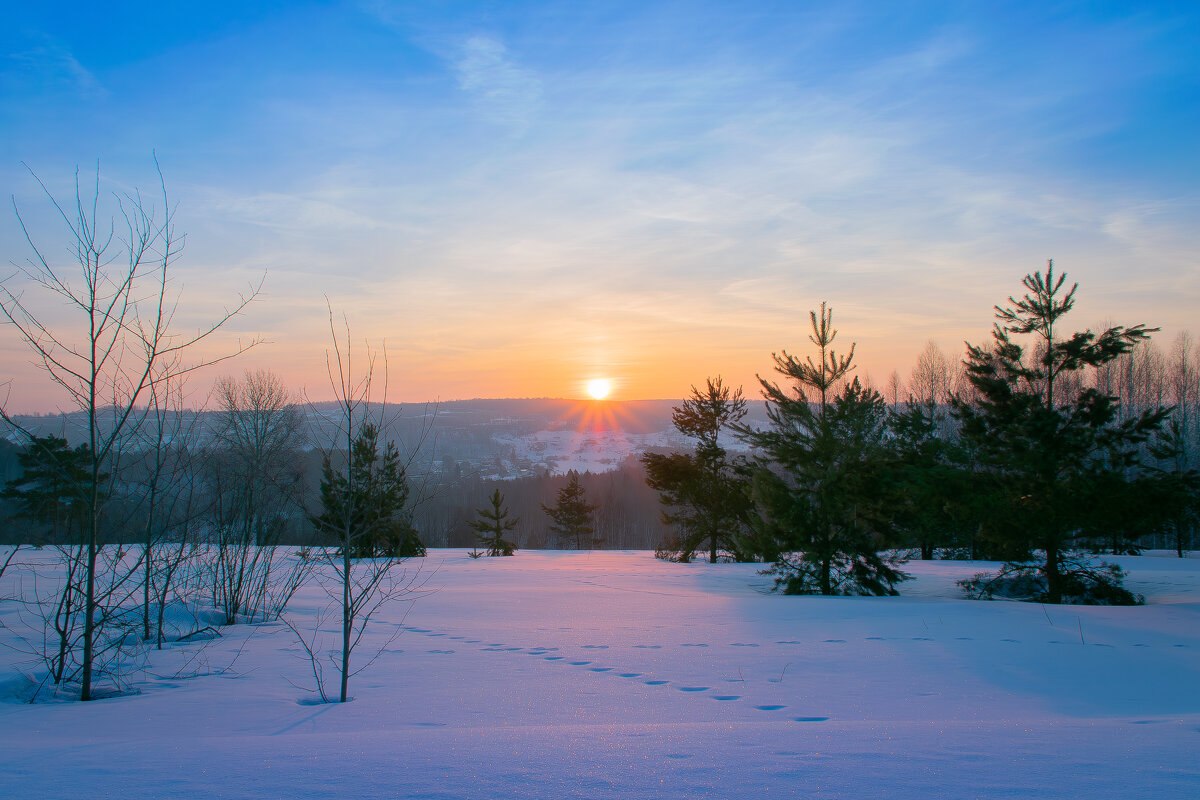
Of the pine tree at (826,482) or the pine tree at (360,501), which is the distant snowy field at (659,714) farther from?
the pine tree at (826,482)

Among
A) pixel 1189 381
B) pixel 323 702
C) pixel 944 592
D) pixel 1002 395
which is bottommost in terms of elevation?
pixel 944 592

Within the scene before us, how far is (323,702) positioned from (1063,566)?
14.7 m

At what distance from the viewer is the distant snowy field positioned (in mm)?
2992

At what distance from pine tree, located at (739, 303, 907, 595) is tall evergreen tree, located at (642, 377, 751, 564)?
11565 millimetres

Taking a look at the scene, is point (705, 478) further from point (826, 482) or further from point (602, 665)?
point (602, 665)

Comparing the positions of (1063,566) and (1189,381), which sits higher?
(1189,381)

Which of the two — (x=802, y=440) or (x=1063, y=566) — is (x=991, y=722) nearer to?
(x=802, y=440)

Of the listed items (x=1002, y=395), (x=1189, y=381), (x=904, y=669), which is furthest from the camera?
(x=1189, y=381)

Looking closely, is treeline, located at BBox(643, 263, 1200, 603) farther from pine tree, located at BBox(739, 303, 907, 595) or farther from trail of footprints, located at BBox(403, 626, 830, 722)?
trail of footprints, located at BBox(403, 626, 830, 722)

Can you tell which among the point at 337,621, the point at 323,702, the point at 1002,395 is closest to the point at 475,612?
the point at 337,621

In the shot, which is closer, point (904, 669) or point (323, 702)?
point (323, 702)

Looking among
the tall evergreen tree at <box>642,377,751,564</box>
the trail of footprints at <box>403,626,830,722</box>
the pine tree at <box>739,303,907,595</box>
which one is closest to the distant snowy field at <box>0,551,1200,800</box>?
the trail of footprints at <box>403,626,830,722</box>

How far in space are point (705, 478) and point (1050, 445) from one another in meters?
15.3

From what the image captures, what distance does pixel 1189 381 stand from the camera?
52.7 meters
